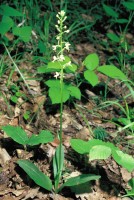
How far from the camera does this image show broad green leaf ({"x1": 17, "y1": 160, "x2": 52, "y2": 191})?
6.82ft

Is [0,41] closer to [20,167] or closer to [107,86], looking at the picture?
[107,86]

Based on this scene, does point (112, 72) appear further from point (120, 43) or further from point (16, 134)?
point (120, 43)

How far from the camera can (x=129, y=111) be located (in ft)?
9.23

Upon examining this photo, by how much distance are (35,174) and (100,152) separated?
0.47 metres

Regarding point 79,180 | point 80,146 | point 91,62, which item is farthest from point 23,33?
point 79,180

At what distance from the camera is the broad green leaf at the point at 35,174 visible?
2080 millimetres

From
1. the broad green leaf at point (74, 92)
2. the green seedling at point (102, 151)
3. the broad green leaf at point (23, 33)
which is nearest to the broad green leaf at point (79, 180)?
the green seedling at point (102, 151)

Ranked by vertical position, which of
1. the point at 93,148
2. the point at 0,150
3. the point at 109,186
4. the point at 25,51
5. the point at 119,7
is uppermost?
the point at 119,7

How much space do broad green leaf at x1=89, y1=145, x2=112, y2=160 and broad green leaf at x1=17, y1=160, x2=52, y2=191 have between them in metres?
0.40

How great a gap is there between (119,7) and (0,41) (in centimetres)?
183

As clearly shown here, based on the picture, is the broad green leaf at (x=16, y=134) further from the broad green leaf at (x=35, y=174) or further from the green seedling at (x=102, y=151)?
the green seedling at (x=102, y=151)

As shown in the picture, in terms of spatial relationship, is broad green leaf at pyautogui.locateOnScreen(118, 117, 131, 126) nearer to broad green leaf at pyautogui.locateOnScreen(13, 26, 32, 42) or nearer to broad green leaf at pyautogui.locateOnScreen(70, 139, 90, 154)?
broad green leaf at pyautogui.locateOnScreen(70, 139, 90, 154)

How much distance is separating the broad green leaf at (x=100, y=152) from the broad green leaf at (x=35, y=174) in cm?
40

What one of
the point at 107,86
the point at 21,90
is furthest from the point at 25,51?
the point at 107,86
